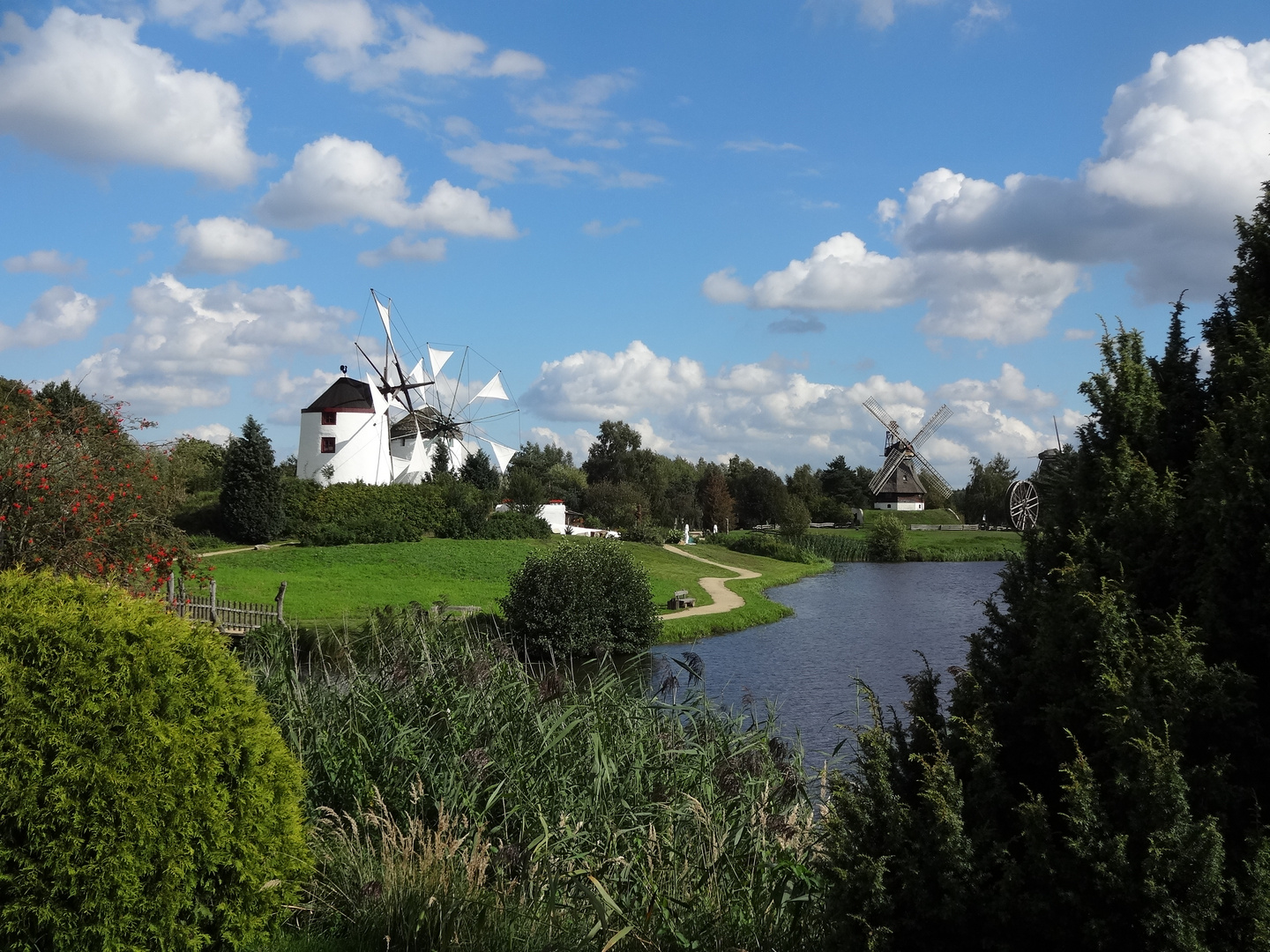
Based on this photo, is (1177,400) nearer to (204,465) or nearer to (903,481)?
(204,465)

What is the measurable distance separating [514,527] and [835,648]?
2383 cm

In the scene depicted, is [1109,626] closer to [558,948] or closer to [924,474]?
[558,948]

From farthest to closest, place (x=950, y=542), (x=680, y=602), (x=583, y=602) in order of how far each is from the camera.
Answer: (x=950, y=542) < (x=680, y=602) < (x=583, y=602)

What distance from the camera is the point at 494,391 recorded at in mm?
57312

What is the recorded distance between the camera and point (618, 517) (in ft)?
201

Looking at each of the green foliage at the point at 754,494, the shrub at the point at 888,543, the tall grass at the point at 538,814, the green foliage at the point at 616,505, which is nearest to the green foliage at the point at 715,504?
the green foliage at the point at 754,494

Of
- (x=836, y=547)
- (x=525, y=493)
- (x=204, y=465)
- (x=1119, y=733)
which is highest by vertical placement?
(x=204, y=465)

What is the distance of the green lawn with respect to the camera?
2677 cm

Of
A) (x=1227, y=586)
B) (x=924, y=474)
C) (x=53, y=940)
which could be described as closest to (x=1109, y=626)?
(x=1227, y=586)

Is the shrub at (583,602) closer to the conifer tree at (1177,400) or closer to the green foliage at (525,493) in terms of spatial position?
the conifer tree at (1177,400)

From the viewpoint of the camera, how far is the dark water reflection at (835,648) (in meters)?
16.9

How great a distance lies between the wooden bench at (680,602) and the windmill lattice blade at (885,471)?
48.7 metres

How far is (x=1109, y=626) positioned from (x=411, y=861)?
9.62 feet

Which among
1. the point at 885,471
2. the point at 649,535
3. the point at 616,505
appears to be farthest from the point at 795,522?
the point at 885,471
